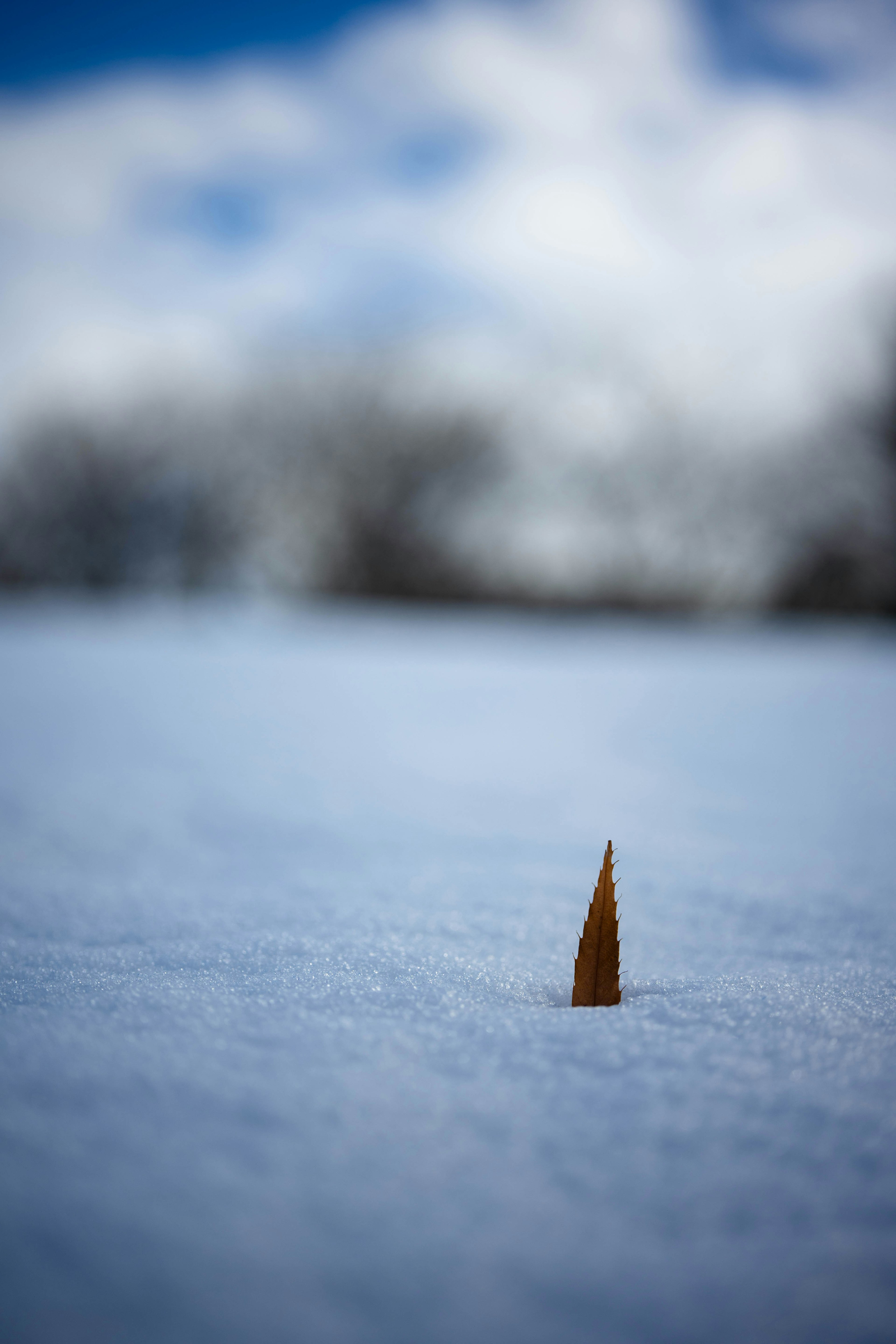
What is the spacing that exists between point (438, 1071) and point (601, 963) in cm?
17

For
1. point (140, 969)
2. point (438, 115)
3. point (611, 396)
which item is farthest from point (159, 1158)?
point (438, 115)

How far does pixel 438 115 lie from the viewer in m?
8.55

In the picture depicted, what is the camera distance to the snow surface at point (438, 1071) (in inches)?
12.4

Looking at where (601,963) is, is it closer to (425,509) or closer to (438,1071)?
(438,1071)

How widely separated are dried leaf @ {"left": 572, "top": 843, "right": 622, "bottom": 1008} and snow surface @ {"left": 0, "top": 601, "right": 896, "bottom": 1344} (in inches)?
1.0

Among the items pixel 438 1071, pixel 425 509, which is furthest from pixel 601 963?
pixel 425 509

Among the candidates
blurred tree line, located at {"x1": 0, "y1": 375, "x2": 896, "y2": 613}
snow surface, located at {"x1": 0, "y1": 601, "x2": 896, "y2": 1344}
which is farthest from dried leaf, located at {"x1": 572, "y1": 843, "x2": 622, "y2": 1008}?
blurred tree line, located at {"x1": 0, "y1": 375, "x2": 896, "y2": 613}

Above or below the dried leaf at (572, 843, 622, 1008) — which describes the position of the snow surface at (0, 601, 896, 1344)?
below

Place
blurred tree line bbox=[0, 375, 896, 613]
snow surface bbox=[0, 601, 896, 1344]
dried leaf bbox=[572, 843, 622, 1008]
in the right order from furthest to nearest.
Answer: blurred tree line bbox=[0, 375, 896, 613]
dried leaf bbox=[572, 843, 622, 1008]
snow surface bbox=[0, 601, 896, 1344]

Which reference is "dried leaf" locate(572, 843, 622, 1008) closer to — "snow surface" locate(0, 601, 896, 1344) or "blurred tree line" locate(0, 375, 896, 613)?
"snow surface" locate(0, 601, 896, 1344)

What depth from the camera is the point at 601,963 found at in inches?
22.5

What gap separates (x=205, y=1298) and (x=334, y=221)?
10.9 meters

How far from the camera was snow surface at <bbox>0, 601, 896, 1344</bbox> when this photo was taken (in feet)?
1.03

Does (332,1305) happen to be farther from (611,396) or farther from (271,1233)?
(611,396)
